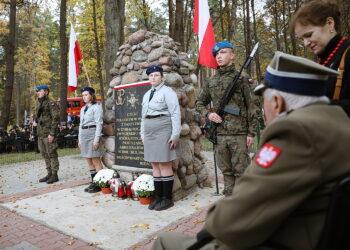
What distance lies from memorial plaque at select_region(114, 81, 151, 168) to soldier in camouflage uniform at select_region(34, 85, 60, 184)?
6.03ft

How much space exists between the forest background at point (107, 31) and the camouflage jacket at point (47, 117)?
1.74 metres

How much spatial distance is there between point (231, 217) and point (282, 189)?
23 centimetres

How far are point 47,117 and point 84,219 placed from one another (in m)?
3.36

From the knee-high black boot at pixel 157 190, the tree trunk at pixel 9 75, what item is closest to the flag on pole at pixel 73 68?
the knee-high black boot at pixel 157 190

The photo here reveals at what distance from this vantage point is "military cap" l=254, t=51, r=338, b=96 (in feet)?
3.85

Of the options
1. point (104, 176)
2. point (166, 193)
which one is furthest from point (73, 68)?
point (166, 193)

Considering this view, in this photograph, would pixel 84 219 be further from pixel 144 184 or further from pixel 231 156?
pixel 231 156

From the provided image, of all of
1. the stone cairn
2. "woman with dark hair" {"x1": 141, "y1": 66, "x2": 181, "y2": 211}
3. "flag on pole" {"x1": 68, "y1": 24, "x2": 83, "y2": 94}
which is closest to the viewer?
"woman with dark hair" {"x1": 141, "y1": 66, "x2": 181, "y2": 211}

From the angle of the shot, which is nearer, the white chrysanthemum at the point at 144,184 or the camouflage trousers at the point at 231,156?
the camouflage trousers at the point at 231,156

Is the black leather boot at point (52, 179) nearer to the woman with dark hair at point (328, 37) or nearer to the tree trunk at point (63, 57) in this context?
the woman with dark hair at point (328, 37)

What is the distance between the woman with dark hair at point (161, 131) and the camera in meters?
4.11

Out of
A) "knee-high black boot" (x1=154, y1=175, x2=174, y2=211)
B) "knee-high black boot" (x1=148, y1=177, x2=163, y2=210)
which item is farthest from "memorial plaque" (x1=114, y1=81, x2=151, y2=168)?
"knee-high black boot" (x1=154, y1=175, x2=174, y2=211)

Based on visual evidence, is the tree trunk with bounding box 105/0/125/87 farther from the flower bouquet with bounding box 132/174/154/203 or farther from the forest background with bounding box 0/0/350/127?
the flower bouquet with bounding box 132/174/154/203

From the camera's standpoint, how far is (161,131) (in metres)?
4.15
